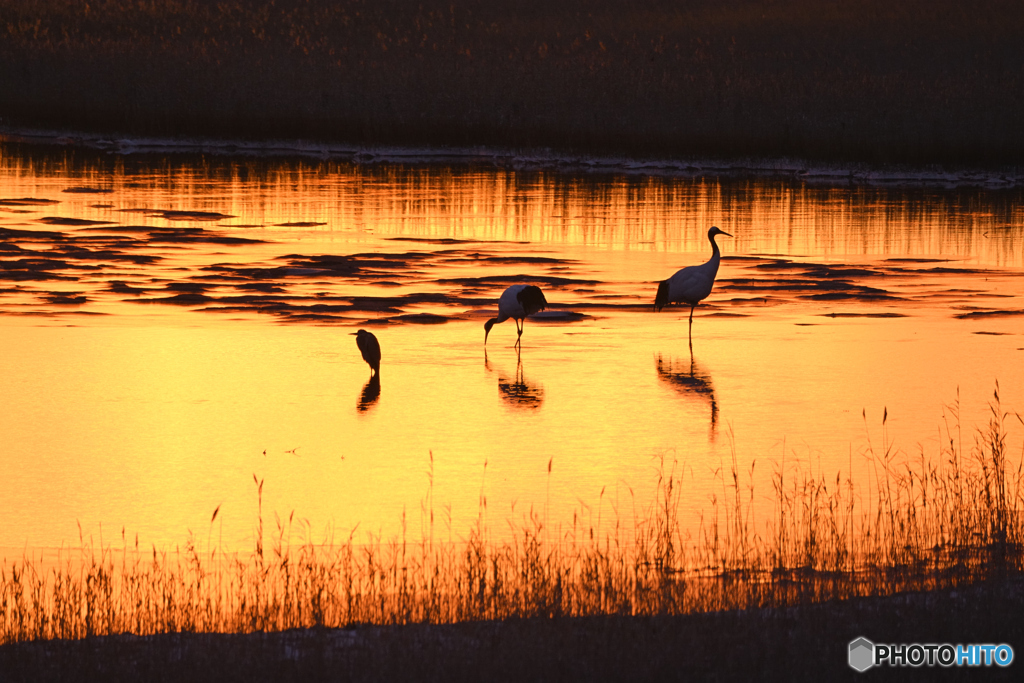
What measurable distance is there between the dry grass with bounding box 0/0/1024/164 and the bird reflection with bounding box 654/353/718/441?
2644 centimetres

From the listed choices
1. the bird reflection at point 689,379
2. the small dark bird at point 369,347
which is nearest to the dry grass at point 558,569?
the bird reflection at point 689,379

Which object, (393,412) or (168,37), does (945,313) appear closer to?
(393,412)

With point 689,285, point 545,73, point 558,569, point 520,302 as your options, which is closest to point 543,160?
point 545,73

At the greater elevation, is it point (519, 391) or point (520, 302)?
→ point (520, 302)

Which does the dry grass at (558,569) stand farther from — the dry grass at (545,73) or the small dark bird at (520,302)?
the dry grass at (545,73)

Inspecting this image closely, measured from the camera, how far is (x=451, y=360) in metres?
14.2

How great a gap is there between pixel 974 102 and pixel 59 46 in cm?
3932

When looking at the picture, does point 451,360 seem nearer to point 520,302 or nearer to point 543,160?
point 520,302

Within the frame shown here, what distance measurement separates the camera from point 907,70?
213 feet

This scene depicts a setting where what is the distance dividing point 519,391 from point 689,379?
5.13ft

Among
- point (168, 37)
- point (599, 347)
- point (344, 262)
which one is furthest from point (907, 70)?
point (599, 347)

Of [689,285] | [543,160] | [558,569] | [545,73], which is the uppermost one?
[545,73]

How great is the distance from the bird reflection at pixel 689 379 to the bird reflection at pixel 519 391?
1.19 metres

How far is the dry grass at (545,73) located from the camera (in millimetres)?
43875
